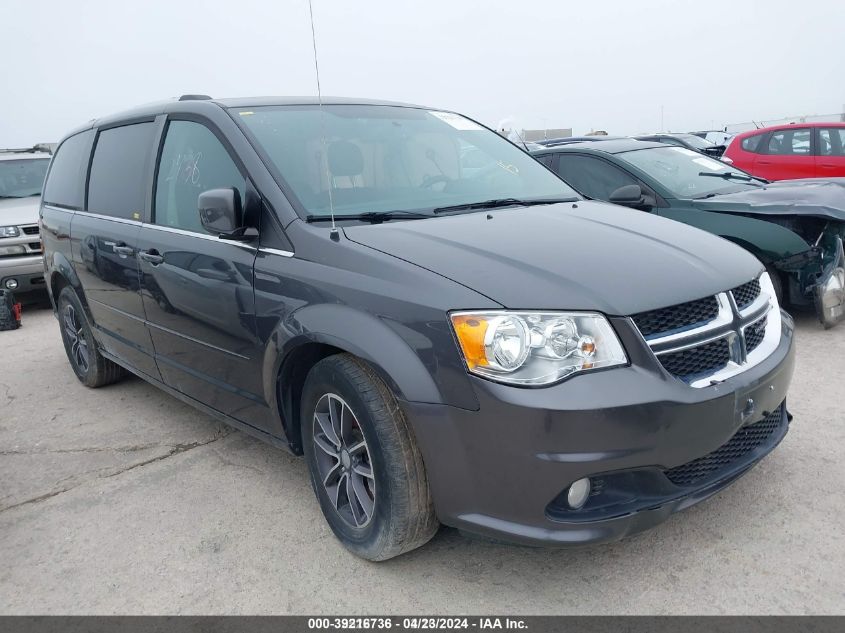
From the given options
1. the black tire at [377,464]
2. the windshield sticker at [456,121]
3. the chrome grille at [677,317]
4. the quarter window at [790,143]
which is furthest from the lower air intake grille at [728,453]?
the quarter window at [790,143]

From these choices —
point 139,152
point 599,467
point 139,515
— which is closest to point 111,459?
point 139,515

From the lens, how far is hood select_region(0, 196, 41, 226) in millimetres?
7887

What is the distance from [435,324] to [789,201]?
13.8 feet

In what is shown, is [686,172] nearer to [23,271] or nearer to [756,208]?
[756,208]

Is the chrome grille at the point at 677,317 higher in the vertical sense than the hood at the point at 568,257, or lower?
lower

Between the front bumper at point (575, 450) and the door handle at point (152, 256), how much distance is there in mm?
1818

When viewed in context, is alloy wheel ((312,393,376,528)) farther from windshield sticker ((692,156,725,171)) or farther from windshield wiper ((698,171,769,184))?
windshield sticker ((692,156,725,171))

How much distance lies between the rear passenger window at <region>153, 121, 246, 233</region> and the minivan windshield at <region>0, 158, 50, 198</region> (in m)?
6.62

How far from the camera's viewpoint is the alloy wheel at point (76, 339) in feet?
16.3


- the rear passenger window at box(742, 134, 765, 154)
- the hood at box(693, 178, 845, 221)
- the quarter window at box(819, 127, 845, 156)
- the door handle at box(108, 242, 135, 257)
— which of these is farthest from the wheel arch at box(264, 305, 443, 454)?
the quarter window at box(819, 127, 845, 156)

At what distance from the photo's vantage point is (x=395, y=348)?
2.31 metres

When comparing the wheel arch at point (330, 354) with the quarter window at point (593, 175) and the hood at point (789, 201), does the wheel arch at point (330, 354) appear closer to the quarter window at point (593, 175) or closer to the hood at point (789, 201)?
the quarter window at point (593, 175)

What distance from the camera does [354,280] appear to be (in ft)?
8.18
